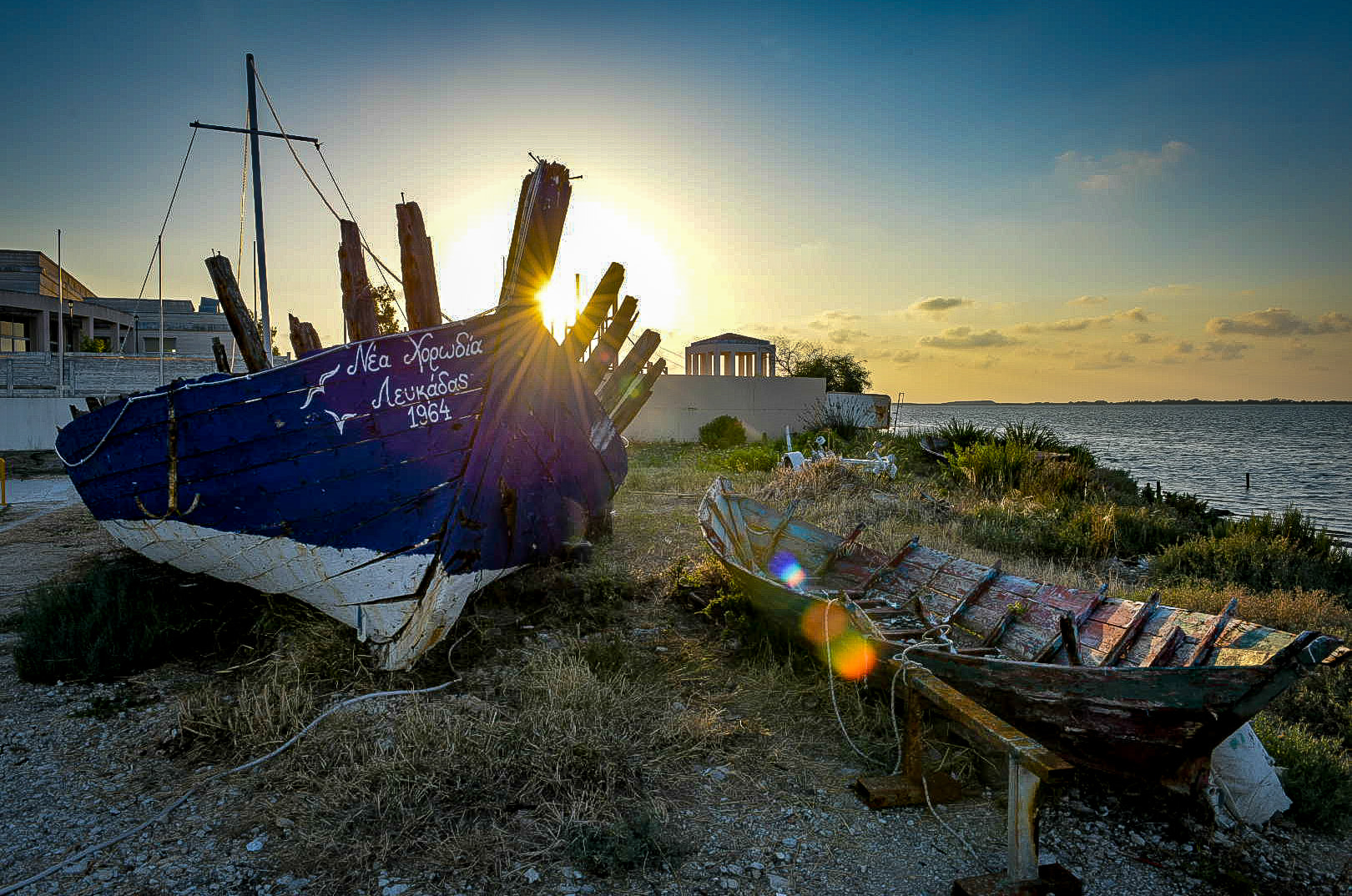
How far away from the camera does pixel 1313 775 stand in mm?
3949

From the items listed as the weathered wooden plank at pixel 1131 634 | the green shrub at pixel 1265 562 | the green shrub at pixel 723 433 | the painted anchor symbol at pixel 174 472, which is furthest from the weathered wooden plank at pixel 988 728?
the green shrub at pixel 723 433

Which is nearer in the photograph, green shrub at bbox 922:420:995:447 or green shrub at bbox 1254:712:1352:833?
green shrub at bbox 1254:712:1352:833

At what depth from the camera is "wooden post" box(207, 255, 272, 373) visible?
6.72 metres

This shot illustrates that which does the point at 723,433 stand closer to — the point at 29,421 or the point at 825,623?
the point at 825,623

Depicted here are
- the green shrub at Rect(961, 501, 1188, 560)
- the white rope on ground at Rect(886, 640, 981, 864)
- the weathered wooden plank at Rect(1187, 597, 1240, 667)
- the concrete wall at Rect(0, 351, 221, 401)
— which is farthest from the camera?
the concrete wall at Rect(0, 351, 221, 401)

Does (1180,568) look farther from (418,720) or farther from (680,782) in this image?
(418,720)

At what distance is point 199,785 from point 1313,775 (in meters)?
5.84

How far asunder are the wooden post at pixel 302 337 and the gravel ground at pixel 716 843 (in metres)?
4.12

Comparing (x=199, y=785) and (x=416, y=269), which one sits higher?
(x=416, y=269)

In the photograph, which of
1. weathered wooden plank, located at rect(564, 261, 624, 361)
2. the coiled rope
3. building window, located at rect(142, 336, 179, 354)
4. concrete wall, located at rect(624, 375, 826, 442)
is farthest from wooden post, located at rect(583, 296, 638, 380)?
building window, located at rect(142, 336, 179, 354)

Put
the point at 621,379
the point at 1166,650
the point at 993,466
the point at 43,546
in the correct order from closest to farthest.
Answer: the point at 1166,650, the point at 621,379, the point at 43,546, the point at 993,466

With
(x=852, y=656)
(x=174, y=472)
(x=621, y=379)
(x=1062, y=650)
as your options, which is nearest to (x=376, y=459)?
(x=174, y=472)

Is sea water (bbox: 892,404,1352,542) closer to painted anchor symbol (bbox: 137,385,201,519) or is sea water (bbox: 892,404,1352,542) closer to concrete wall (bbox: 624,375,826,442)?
concrete wall (bbox: 624,375,826,442)

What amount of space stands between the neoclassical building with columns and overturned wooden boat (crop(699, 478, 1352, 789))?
21323 mm
